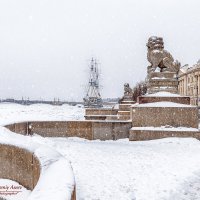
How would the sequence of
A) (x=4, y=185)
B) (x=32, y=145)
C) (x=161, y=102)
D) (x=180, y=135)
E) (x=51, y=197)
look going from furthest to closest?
(x=161, y=102), (x=180, y=135), (x=4, y=185), (x=32, y=145), (x=51, y=197)

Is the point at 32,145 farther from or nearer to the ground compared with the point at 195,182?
farther from the ground

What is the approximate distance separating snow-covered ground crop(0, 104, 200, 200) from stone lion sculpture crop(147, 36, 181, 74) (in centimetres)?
454

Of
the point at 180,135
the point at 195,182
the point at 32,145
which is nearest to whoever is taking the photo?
the point at 32,145

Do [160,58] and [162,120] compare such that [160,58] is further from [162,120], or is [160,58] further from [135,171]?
[135,171]

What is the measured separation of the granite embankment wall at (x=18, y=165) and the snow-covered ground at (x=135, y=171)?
879 millimetres

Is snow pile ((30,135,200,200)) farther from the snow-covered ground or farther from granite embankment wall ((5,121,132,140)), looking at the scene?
granite embankment wall ((5,121,132,140))

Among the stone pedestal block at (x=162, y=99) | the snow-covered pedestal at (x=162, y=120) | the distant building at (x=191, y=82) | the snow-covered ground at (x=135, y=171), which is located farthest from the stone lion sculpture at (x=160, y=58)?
the distant building at (x=191, y=82)

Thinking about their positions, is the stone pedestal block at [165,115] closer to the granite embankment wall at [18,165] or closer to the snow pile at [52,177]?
the granite embankment wall at [18,165]

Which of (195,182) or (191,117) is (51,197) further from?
(191,117)

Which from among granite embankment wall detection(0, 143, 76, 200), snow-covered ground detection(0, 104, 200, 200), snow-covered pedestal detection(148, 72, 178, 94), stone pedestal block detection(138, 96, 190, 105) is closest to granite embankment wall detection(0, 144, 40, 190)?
granite embankment wall detection(0, 143, 76, 200)

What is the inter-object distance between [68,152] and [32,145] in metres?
3.15

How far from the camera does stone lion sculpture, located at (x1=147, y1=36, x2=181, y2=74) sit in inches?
554

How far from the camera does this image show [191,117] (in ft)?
39.3

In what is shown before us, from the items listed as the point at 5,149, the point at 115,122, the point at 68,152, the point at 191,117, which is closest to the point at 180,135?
the point at 191,117
